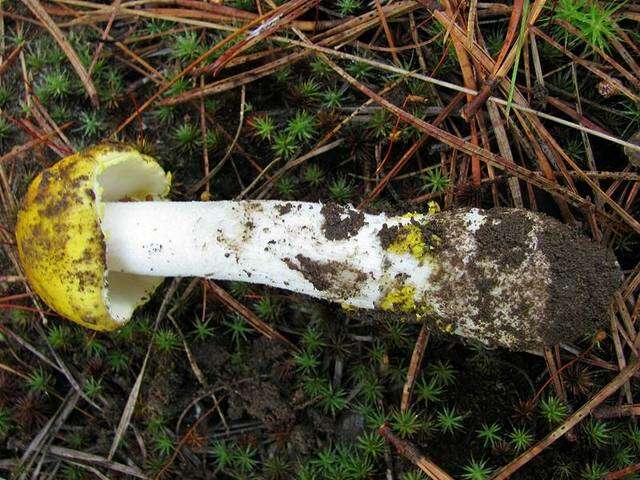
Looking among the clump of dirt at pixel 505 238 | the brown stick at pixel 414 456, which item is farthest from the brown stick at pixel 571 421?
the clump of dirt at pixel 505 238

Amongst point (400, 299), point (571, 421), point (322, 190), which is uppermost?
point (322, 190)

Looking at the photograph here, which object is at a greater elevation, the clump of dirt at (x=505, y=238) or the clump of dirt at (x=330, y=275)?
the clump of dirt at (x=505, y=238)

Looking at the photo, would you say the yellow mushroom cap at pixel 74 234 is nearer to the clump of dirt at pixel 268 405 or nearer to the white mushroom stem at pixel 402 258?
the white mushroom stem at pixel 402 258

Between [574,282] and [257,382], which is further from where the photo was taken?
[257,382]

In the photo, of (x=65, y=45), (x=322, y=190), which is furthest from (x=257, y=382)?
(x=65, y=45)

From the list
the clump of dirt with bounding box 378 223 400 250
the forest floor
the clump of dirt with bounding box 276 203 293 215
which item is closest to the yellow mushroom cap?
the forest floor

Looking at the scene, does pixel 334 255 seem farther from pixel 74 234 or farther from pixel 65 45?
pixel 65 45

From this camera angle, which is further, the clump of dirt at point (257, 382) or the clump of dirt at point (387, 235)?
the clump of dirt at point (257, 382)
